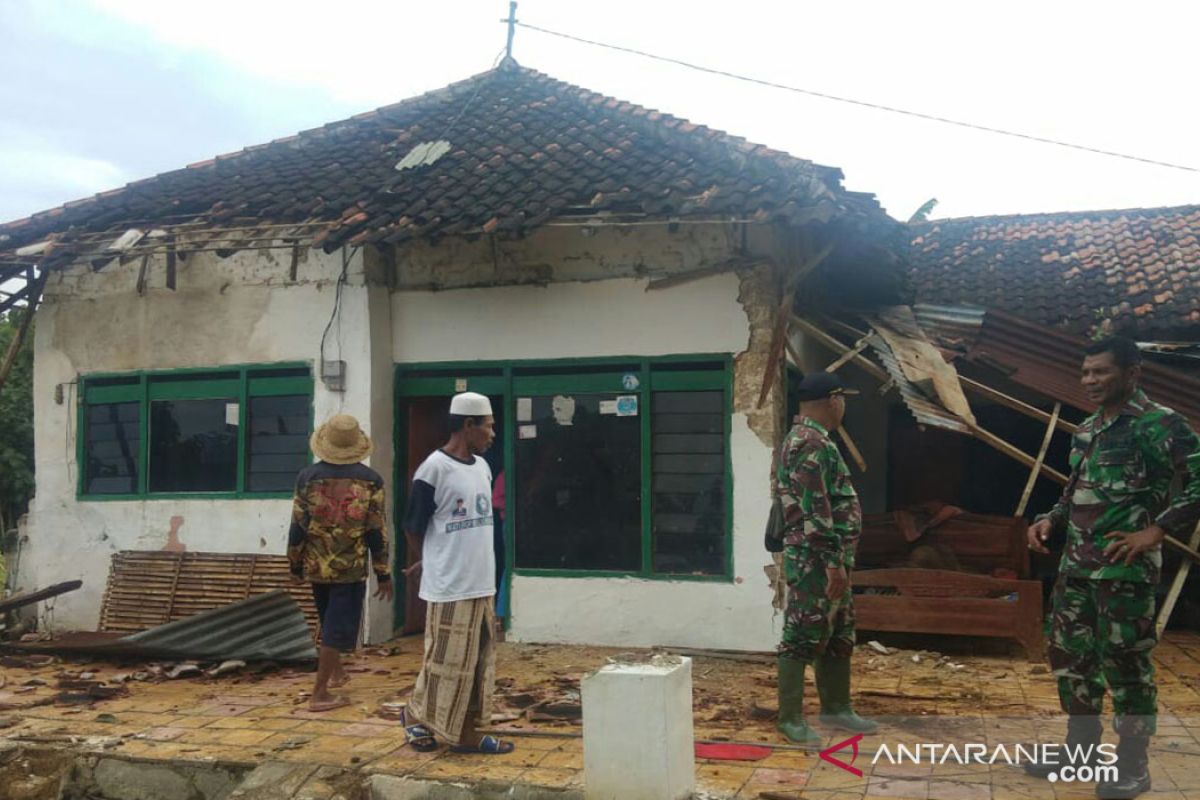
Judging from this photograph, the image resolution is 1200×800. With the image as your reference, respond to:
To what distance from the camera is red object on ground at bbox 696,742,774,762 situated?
4.92 metres

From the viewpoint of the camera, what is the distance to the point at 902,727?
5.50 meters

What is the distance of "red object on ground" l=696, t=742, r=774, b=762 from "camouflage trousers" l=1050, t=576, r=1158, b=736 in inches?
56.8

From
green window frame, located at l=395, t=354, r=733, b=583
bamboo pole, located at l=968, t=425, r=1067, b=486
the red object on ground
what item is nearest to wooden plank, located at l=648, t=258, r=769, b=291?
green window frame, located at l=395, t=354, r=733, b=583

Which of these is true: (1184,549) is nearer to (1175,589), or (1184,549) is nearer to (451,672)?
(1175,589)

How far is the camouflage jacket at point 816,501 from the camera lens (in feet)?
16.6

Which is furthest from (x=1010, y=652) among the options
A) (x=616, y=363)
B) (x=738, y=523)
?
(x=616, y=363)

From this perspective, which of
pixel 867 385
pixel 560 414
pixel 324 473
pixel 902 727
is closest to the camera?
pixel 902 727

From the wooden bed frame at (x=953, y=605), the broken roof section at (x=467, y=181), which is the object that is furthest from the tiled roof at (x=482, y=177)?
the wooden bed frame at (x=953, y=605)

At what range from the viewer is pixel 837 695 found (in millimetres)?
5383

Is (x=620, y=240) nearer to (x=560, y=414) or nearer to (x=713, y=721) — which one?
(x=560, y=414)

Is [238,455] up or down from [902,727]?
up

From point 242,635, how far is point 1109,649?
6038 millimetres

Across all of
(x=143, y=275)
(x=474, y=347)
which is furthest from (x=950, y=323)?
(x=143, y=275)

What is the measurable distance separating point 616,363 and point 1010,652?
12.8 feet
